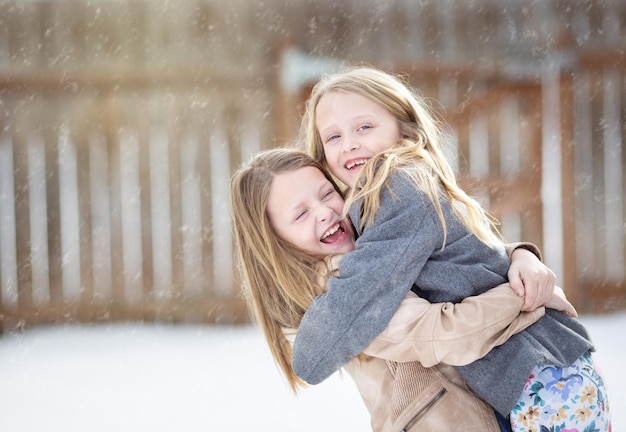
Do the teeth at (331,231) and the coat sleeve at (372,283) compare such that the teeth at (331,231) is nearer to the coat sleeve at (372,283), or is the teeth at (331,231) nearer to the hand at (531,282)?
the coat sleeve at (372,283)

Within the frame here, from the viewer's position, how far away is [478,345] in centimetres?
167

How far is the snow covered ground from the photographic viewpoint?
341cm

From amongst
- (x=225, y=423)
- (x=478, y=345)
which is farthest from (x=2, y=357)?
(x=478, y=345)

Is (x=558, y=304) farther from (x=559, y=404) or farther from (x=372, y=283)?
(x=372, y=283)

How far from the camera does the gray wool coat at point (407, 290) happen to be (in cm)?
169

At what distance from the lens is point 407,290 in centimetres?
171


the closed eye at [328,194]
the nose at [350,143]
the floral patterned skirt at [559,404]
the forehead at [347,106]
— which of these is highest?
the forehead at [347,106]

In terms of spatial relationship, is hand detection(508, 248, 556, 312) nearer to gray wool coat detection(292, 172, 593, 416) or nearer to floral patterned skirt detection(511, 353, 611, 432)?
gray wool coat detection(292, 172, 593, 416)

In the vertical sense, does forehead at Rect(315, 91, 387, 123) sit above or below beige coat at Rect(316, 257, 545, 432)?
above

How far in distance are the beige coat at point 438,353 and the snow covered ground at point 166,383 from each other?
1508 mm

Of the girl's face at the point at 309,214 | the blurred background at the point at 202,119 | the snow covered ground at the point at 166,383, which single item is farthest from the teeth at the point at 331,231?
the blurred background at the point at 202,119

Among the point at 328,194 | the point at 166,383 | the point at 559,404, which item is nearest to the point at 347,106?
the point at 328,194

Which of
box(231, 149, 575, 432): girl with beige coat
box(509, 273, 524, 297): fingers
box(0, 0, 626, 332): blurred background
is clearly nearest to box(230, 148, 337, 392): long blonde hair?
box(231, 149, 575, 432): girl with beige coat

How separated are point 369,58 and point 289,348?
4361mm
